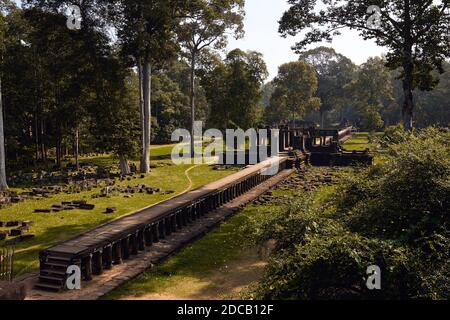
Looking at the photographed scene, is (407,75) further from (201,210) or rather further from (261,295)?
(261,295)

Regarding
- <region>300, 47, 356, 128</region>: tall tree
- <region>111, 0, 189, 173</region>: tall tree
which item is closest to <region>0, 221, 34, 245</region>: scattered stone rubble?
<region>111, 0, 189, 173</region>: tall tree

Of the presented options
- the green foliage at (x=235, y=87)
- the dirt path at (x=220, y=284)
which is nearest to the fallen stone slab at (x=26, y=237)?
the dirt path at (x=220, y=284)

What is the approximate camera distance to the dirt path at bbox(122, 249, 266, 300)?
44.5 ft

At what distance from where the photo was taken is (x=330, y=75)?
10400 cm

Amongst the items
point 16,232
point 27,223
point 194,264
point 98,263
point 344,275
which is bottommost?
point 194,264

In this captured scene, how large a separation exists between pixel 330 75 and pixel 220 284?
316 feet

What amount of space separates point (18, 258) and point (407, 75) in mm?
28306

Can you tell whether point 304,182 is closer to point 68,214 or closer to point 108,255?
point 68,214

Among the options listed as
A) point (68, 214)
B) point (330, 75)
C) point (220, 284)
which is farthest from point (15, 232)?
point (330, 75)

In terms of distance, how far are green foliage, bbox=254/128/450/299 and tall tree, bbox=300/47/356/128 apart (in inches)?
3156

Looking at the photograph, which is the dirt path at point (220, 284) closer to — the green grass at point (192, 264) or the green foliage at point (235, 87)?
the green grass at point (192, 264)

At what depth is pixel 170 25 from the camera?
35812 millimetres

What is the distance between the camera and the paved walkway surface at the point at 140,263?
13.4 m

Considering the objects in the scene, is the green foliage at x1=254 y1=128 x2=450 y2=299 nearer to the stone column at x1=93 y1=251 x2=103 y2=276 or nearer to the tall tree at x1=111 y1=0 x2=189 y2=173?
the stone column at x1=93 y1=251 x2=103 y2=276
